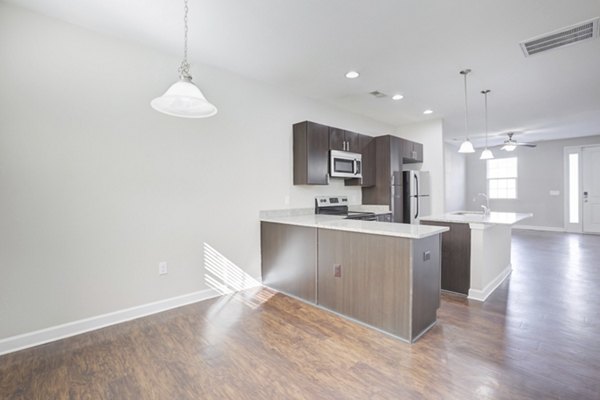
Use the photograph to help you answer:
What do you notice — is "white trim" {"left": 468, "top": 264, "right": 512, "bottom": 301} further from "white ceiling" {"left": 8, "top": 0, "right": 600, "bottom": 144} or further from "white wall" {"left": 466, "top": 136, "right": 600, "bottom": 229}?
"white wall" {"left": 466, "top": 136, "right": 600, "bottom": 229}

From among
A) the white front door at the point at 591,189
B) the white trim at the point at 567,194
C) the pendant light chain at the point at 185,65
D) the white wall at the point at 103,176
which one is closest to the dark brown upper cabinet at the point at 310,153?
the white wall at the point at 103,176

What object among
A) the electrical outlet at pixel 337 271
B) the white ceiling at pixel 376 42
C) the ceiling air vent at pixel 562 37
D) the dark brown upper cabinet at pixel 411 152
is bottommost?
the electrical outlet at pixel 337 271

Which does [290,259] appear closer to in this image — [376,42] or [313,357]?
[313,357]

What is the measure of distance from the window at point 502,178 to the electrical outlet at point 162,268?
9493mm

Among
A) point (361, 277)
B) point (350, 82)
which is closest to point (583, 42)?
point (350, 82)

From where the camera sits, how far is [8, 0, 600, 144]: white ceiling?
2262 mm

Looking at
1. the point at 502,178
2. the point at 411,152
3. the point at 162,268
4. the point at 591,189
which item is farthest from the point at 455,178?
the point at 162,268

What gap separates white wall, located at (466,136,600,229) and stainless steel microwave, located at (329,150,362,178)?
21.6 ft

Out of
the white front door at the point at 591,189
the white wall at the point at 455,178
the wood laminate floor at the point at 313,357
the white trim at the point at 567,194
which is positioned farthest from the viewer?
the white wall at the point at 455,178

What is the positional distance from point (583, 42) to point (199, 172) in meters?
4.02

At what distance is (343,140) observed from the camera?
434 cm

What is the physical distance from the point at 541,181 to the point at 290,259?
27.8 feet

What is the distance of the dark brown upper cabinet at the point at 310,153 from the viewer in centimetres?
389

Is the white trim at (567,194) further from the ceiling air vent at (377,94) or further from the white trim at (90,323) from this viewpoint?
the white trim at (90,323)
